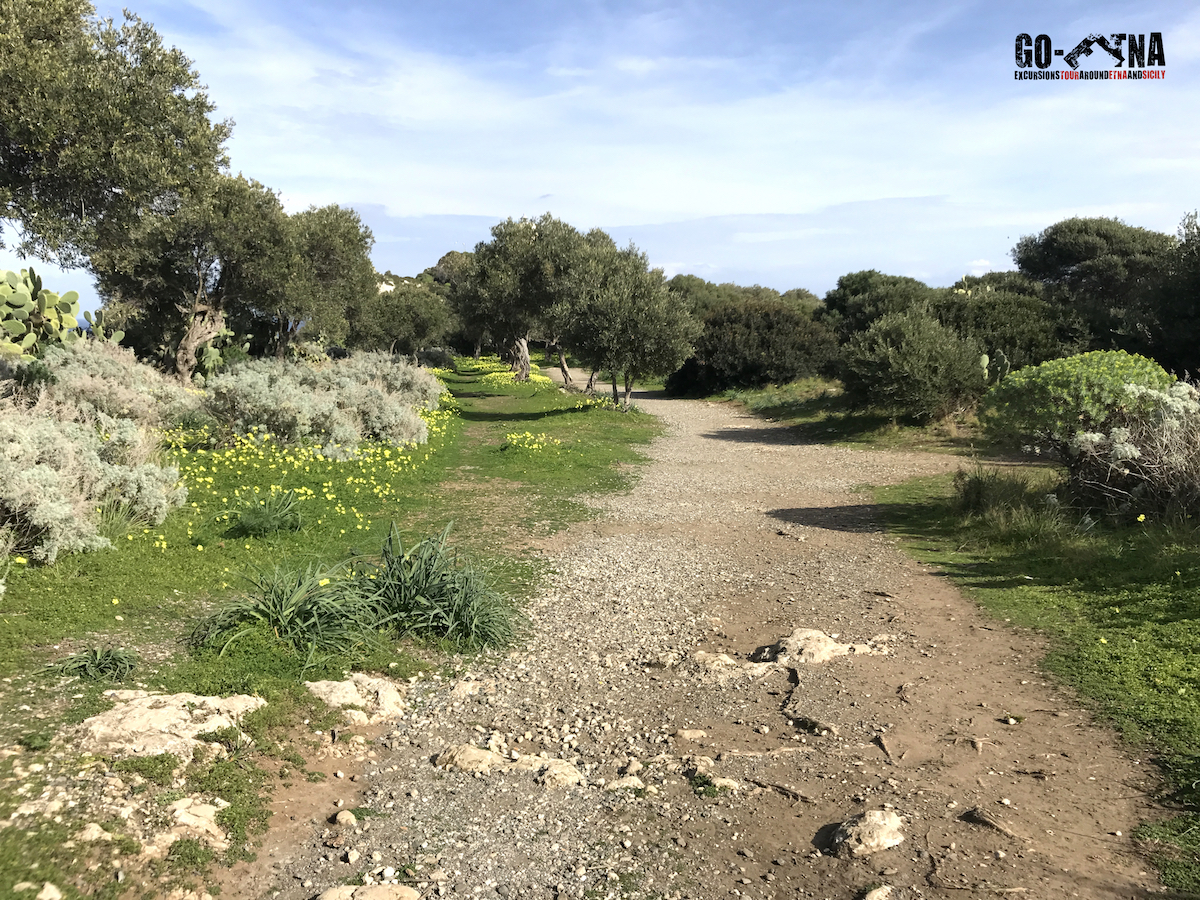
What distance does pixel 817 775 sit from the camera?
4980 millimetres

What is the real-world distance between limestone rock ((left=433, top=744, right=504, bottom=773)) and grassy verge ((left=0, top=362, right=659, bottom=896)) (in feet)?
3.02

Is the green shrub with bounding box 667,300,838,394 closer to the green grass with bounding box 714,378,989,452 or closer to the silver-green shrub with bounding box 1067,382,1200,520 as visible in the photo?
the green grass with bounding box 714,378,989,452

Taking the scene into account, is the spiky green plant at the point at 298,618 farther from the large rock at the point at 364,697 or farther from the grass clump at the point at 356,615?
the large rock at the point at 364,697

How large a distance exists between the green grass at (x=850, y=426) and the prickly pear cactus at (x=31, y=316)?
19016 mm

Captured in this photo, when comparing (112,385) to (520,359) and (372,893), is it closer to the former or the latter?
(372,893)

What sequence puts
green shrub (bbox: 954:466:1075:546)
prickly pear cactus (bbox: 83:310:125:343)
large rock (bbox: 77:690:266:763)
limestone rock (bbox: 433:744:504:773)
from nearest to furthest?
large rock (bbox: 77:690:266:763), limestone rock (bbox: 433:744:504:773), green shrub (bbox: 954:466:1075:546), prickly pear cactus (bbox: 83:310:125:343)

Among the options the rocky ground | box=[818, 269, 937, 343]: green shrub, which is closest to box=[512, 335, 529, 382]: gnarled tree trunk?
box=[818, 269, 937, 343]: green shrub

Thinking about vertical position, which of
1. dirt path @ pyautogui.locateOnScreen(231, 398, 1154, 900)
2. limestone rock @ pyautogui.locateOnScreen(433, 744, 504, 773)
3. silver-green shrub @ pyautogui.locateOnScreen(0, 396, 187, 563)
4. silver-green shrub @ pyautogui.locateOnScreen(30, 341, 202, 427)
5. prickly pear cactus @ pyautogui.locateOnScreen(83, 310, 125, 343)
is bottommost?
dirt path @ pyautogui.locateOnScreen(231, 398, 1154, 900)

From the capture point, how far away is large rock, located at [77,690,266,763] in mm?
4633

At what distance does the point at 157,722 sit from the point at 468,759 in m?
1.92

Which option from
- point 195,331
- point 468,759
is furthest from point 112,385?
point 468,759

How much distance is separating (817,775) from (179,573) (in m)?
6.57

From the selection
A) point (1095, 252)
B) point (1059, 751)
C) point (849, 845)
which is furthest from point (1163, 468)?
point (1095, 252)

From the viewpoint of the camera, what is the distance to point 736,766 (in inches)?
202
